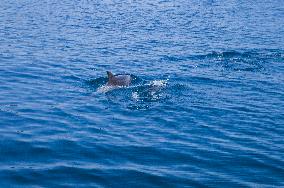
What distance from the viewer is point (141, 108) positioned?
20.2m

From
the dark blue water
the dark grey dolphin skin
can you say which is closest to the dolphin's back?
the dark grey dolphin skin

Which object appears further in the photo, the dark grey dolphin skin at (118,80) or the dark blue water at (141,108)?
the dark grey dolphin skin at (118,80)

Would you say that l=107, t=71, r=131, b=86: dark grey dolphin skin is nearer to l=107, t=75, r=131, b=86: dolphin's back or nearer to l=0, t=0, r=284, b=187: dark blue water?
l=107, t=75, r=131, b=86: dolphin's back

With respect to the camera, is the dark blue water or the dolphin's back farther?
the dolphin's back

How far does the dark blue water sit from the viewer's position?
1381cm

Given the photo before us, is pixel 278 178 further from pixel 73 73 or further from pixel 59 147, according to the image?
pixel 73 73

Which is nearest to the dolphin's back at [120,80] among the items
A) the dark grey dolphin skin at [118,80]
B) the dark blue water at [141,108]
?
the dark grey dolphin skin at [118,80]

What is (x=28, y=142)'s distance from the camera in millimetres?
15617

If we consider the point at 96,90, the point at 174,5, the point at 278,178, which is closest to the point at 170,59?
the point at 96,90

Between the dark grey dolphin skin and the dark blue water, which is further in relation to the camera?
the dark grey dolphin skin

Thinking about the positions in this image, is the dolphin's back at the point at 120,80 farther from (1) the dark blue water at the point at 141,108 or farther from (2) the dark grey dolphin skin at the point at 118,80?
(1) the dark blue water at the point at 141,108

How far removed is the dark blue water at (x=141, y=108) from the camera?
1381cm

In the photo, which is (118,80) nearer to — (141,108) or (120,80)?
(120,80)

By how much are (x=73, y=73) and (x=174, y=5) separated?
1797 inches
